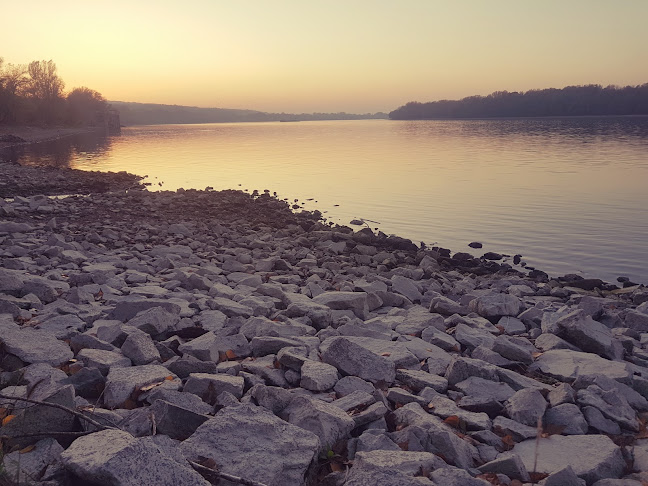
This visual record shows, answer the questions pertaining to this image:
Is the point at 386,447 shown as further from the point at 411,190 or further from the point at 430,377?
the point at 411,190

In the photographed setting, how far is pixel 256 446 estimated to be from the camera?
3303 mm

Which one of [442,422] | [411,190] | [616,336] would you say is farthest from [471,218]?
[442,422]

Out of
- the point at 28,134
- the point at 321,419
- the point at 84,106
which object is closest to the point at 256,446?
the point at 321,419

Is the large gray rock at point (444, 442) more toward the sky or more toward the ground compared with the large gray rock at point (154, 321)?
more toward the ground

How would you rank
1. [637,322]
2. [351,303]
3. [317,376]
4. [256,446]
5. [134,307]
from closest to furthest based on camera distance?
[256,446]
[317,376]
[134,307]
[351,303]
[637,322]

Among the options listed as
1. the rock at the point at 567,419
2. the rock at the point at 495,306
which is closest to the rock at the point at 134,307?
the rock at the point at 567,419

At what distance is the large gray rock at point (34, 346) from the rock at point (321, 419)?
2.27 meters

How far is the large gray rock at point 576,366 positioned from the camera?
16.7 ft

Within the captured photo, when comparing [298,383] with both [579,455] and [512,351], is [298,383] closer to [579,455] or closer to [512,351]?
[579,455]

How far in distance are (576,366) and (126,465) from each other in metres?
4.54

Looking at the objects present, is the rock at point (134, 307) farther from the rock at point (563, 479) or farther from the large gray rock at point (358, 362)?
the rock at point (563, 479)

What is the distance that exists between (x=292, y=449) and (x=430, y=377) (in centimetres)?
199

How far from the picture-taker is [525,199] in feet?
75.6

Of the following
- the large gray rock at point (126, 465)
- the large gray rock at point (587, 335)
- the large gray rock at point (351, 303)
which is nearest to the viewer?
the large gray rock at point (126, 465)
